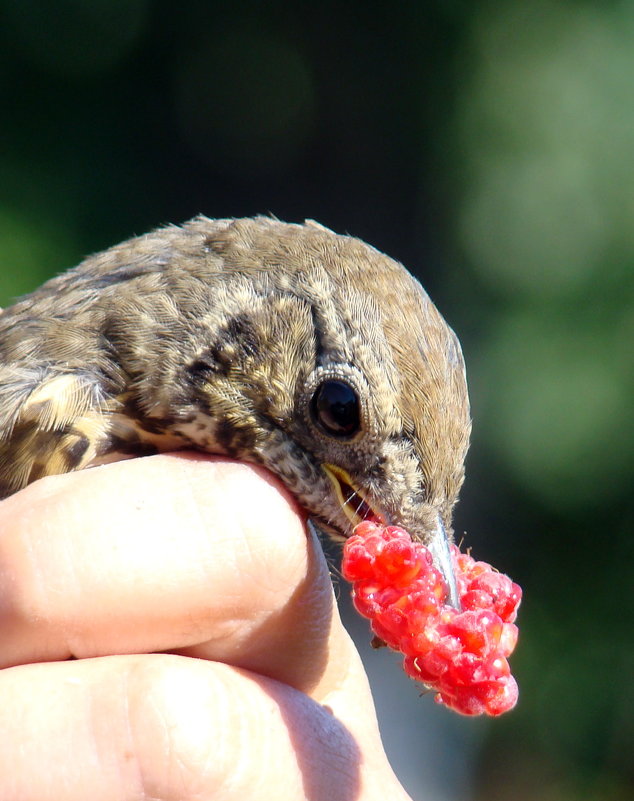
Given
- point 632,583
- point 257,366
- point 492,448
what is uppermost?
point 257,366

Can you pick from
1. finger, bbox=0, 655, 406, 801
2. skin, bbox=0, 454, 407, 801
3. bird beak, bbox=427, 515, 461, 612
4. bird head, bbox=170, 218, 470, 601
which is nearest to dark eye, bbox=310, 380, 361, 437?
bird head, bbox=170, 218, 470, 601

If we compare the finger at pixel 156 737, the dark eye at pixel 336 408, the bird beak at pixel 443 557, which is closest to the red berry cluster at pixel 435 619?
the bird beak at pixel 443 557

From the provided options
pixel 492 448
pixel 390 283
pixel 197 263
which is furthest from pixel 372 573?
pixel 492 448

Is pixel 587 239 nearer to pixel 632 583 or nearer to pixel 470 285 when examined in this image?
pixel 470 285

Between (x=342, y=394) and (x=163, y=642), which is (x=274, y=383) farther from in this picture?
(x=163, y=642)

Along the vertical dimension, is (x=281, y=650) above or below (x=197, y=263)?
below

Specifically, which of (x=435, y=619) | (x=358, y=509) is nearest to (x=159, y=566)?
(x=358, y=509)

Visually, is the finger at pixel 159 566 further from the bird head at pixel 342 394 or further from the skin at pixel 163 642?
the bird head at pixel 342 394
